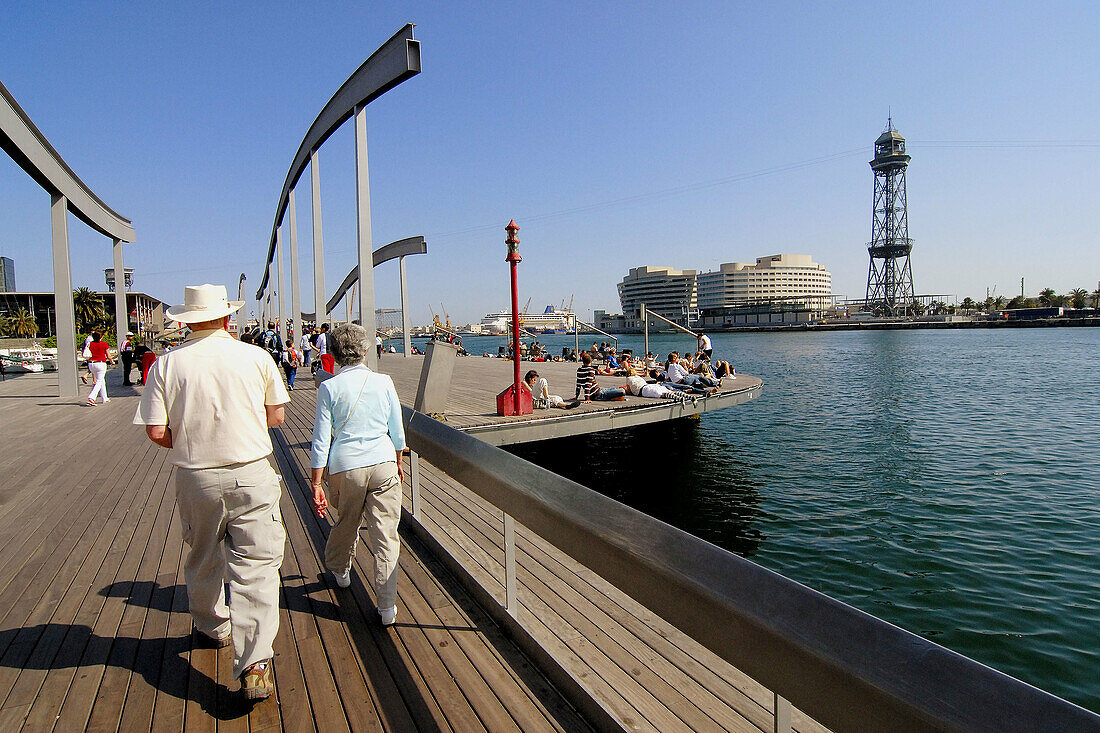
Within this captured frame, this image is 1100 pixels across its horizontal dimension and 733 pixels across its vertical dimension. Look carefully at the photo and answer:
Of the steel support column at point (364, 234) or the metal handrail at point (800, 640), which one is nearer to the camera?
the metal handrail at point (800, 640)

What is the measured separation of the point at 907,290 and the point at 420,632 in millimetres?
179412

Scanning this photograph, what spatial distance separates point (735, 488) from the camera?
12930mm

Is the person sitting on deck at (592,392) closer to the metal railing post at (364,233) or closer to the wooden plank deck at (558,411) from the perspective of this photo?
the wooden plank deck at (558,411)

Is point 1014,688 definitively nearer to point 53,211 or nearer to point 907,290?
point 53,211

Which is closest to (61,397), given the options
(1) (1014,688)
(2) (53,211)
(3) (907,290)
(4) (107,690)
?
(2) (53,211)

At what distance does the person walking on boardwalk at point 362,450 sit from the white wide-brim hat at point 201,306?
1.82 ft

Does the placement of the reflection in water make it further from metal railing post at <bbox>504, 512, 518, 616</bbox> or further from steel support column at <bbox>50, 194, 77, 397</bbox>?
steel support column at <bbox>50, 194, 77, 397</bbox>

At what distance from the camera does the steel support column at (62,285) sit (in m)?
13.1

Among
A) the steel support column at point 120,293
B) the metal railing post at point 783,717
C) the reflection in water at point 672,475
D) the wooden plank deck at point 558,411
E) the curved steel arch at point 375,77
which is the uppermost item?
the curved steel arch at point 375,77

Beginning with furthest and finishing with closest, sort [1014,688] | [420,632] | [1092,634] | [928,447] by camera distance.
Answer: [928,447], [1092,634], [420,632], [1014,688]

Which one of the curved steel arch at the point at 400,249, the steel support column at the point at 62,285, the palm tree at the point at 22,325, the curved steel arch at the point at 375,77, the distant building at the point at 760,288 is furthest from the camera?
the distant building at the point at 760,288

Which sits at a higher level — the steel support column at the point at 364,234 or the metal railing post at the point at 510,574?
the steel support column at the point at 364,234

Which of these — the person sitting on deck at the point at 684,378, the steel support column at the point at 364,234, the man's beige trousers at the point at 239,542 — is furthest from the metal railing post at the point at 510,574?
the person sitting on deck at the point at 684,378

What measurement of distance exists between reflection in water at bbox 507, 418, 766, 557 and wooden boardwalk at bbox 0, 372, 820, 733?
6426mm
